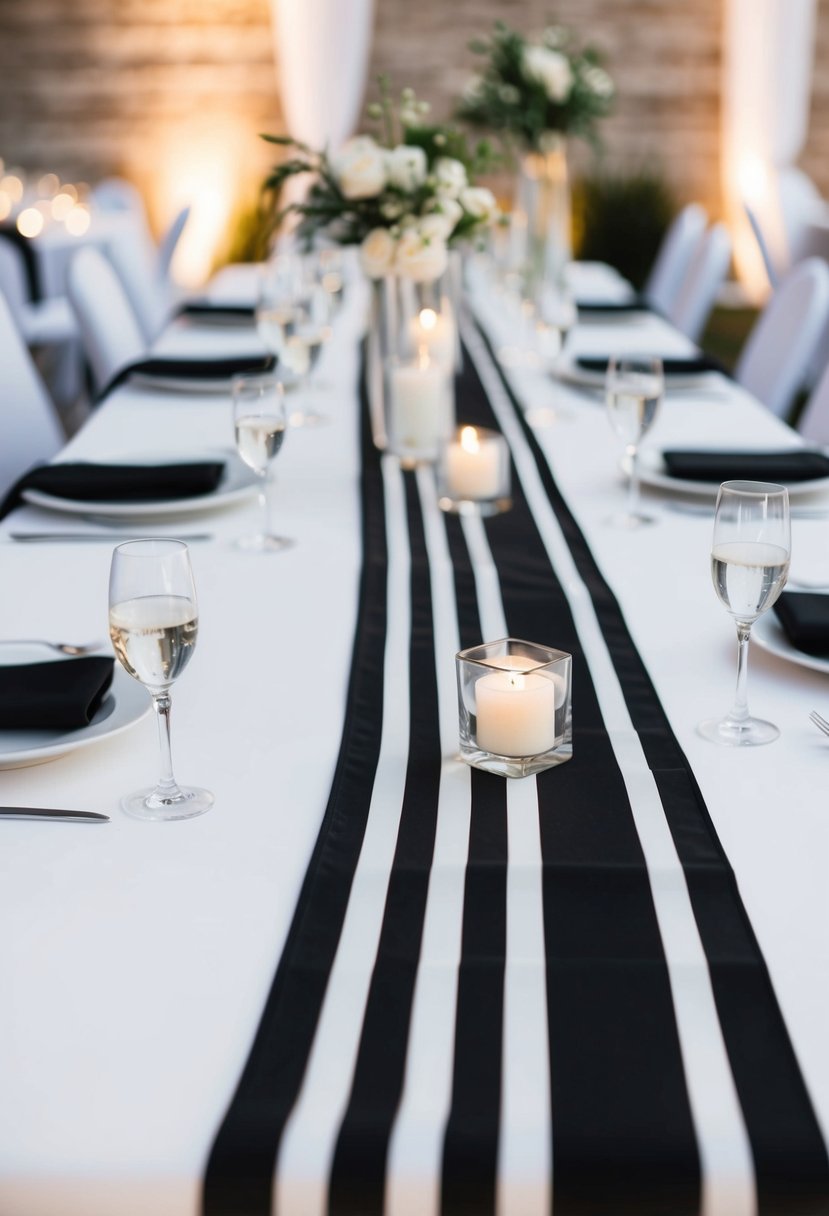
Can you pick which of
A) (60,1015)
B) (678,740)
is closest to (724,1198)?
(60,1015)

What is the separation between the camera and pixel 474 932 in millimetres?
827

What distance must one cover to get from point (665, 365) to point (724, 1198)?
2152 millimetres

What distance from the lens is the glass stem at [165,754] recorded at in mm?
991

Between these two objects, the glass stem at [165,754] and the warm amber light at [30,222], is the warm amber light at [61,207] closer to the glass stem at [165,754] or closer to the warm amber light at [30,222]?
the warm amber light at [30,222]

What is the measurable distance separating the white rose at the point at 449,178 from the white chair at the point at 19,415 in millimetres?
1008

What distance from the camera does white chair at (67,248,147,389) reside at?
317 cm

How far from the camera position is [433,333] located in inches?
97.0

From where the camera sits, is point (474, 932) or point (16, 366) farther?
point (16, 366)

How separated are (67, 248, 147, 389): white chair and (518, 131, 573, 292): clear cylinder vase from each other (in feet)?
3.47

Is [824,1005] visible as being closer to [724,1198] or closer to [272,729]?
[724,1198]

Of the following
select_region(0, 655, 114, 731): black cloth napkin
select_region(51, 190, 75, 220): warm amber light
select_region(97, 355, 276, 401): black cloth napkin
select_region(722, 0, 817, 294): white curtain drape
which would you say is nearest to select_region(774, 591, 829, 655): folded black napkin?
select_region(0, 655, 114, 731): black cloth napkin

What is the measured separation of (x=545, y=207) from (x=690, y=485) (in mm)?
2183

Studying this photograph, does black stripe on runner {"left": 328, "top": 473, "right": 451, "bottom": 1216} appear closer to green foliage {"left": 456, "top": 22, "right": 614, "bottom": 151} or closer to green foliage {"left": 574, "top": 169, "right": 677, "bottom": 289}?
green foliage {"left": 456, "top": 22, "right": 614, "bottom": 151}

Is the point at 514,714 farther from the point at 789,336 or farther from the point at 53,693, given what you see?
the point at 789,336
